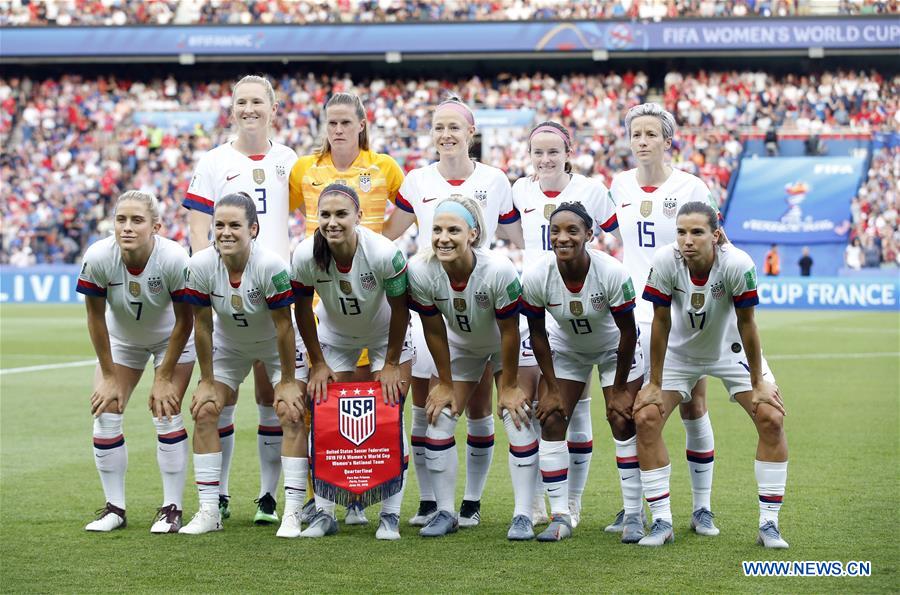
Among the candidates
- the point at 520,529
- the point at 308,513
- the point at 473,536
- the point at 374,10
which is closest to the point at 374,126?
the point at 374,10

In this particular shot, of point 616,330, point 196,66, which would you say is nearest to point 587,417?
point 616,330

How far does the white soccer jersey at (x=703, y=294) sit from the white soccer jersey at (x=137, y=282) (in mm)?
2685

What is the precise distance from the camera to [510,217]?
7102mm

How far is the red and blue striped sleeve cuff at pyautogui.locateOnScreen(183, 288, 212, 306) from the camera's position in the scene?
6.32 meters

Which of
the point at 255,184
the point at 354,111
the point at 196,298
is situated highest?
the point at 354,111

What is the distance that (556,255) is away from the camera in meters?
6.09

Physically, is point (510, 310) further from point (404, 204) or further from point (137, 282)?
point (137, 282)

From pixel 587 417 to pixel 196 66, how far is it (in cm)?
3555

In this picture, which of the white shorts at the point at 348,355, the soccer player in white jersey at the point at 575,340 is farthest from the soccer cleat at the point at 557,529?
the white shorts at the point at 348,355

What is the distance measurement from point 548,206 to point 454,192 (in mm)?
581

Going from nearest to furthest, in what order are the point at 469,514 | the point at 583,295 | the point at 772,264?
1. the point at 583,295
2. the point at 469,514
3. the point at 772,264

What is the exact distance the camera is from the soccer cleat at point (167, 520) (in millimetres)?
6414

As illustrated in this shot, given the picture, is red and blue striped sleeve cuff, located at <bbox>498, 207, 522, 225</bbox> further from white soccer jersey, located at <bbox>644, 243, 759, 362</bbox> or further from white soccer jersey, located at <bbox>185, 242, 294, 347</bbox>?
white soccer jersey, located at <bbox>185, 242, 294, 347</bbox>

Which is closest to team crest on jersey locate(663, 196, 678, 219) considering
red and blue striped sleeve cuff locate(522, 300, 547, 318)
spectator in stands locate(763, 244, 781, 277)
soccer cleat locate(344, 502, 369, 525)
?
red and blue striped sleeve cuff locate(522, 300, 547, 318)
